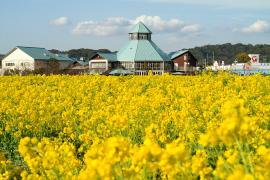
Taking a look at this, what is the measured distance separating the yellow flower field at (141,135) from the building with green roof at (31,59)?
58026 mm

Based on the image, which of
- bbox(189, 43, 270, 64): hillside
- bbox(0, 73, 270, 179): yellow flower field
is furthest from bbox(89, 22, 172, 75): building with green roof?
bbox(189, 43, 270, 64): hillside

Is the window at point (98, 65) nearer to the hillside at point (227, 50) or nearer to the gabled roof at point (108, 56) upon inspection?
the gabled roof at point (108, 56)

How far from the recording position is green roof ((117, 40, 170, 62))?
6500 centimetres

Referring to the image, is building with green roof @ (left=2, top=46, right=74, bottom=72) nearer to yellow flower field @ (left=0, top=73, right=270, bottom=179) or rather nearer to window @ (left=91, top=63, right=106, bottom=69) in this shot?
window @ (left=91, top=63, right=106, bottom=69)

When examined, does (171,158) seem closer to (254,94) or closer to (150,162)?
(150,162)

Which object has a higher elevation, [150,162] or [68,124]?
[150,162]

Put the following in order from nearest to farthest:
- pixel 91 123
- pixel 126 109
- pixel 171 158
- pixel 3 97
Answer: pixel 171 158, pixel 91 123, pixel 126 109, pixel 3 97

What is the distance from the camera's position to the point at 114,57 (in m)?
67.0

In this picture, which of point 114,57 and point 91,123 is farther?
point 114,57

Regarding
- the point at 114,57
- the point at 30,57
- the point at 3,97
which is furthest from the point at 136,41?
the point at 3,97

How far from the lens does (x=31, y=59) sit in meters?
72.3

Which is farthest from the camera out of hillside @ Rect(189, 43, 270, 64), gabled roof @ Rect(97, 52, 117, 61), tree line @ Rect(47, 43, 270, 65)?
hillside @ Rect(189, 43, 270, 64)

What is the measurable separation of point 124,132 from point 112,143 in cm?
410

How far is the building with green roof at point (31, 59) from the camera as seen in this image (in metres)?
71.9
